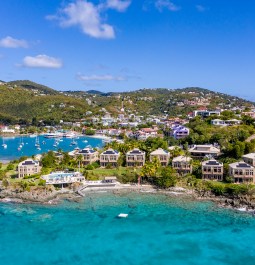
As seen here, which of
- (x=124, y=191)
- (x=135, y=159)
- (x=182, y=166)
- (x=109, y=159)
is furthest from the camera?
(x=109, y=159)

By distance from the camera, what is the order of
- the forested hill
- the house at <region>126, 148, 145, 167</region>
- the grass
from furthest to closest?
the forested hill < the house at <region>126, 148, 145, 167</region> < the grass

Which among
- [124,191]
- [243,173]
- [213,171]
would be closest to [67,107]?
[124,191]

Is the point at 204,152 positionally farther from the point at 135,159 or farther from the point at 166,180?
the point at 166,180

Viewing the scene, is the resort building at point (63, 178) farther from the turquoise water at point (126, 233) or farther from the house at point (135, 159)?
the house at point (135, 159)

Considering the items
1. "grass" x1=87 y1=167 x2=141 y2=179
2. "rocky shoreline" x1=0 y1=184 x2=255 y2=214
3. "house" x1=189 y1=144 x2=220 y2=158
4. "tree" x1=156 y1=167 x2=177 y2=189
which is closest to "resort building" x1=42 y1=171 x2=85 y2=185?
"rocky shoreline" x1=0 y1=184 x2=255 y2=214

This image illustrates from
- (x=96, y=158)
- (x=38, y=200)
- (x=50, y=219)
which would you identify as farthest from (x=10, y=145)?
(x=50, y=219)

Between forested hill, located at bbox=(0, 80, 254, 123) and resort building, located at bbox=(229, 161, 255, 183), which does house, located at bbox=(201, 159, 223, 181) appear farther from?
forested hill, located at bbox=(0, 80, 254, 123)
